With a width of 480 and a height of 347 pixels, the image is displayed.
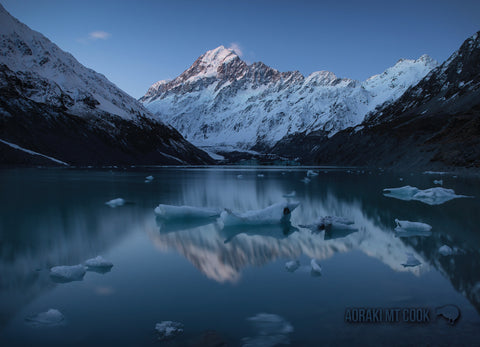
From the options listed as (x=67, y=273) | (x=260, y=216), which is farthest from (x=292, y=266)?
(x=260, y=216)

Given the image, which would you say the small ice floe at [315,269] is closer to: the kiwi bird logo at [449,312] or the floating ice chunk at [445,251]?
the kiwi bird logo at [449,312]

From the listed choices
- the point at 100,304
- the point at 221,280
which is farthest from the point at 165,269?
the point at 100,304

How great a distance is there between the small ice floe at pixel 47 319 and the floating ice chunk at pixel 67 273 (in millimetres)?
2453

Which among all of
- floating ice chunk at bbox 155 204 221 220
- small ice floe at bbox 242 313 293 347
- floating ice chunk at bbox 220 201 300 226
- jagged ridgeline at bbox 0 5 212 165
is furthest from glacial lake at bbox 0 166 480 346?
jagged ridgeline at bbox 0 5 212 165

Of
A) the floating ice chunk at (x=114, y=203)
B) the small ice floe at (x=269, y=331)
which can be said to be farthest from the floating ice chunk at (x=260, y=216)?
the floating ice chunk at (x=114, y=203)

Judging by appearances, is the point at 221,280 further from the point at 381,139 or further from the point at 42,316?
the point at 381,139

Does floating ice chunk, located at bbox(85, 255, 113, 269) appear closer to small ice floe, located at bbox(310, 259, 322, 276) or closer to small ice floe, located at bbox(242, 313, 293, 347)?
small ice floe, located at bbox(242, 313, 293, 347)

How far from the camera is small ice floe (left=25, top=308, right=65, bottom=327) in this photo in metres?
7.33

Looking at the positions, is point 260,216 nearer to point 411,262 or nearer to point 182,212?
point 182,212

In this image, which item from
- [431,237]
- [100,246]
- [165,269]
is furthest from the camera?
[431,237]

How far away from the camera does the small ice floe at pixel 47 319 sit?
7.33 metres

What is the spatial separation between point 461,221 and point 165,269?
16.0 m

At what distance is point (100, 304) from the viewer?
328 inches

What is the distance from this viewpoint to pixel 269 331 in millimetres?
7035
